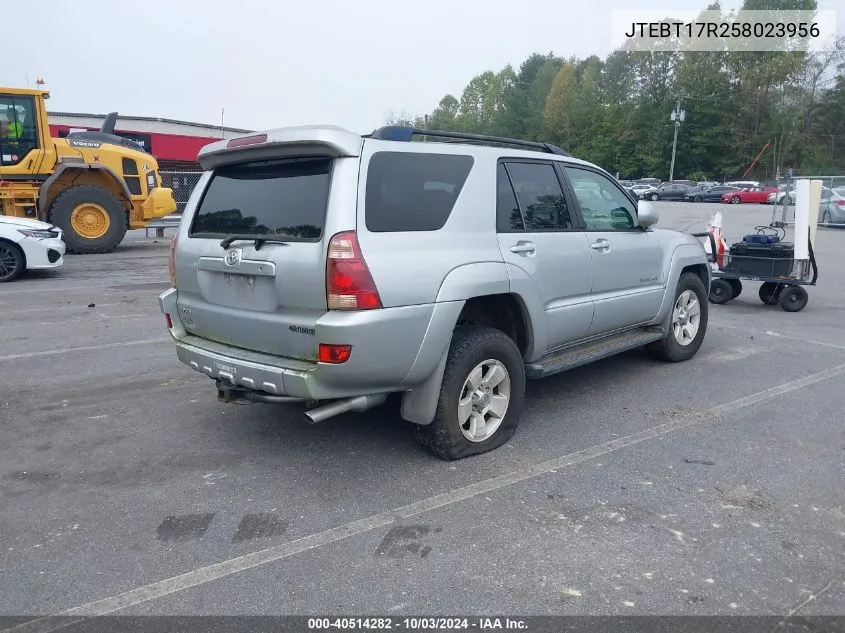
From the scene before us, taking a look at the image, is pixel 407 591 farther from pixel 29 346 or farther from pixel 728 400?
pixel 29 346

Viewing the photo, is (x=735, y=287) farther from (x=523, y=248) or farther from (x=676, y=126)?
(x=676, y=126)

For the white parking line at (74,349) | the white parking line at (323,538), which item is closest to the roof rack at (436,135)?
the white parking line at (323,538)

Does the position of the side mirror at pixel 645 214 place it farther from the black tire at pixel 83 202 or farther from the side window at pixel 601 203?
the black tire at pixel 83 202

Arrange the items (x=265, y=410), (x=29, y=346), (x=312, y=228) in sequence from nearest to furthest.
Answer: (x=312, y=228) → (x=265, y=410) → (x=29, y=346)

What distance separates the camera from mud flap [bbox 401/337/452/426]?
3926mm

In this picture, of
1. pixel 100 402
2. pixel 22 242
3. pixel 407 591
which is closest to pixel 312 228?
pixel 407 591

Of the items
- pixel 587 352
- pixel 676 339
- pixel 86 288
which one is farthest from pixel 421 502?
pixel 86 288

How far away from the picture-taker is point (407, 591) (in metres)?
2.90

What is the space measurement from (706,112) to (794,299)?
66062 millimetres

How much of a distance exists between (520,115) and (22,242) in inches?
3405

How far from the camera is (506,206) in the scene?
4.52m

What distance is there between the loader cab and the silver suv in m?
11.8

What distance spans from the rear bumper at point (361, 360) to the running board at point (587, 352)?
3.30 feet

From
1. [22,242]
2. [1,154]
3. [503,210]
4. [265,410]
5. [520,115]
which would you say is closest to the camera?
[503,210]
